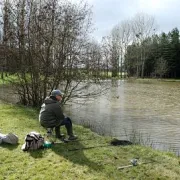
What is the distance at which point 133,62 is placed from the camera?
63531mm

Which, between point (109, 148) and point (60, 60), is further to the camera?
point (60, 60)

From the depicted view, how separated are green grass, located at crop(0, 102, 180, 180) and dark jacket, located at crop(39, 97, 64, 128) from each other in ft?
2.04

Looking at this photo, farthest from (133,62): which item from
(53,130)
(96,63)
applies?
(53,130)

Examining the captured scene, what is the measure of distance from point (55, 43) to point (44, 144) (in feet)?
21.5

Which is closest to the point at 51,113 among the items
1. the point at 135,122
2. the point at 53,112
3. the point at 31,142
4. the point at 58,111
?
the point at 53,112

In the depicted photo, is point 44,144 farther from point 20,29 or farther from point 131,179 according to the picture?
point 20,29

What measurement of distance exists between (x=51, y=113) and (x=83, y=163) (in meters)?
1.86

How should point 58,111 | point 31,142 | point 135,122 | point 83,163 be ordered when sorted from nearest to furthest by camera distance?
point 83,163, point 31,142, point 58,111, point 135,122

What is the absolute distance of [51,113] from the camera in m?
6.84

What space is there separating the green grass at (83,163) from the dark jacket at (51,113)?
622 millimetres

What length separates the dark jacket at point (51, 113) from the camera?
22.2 feet

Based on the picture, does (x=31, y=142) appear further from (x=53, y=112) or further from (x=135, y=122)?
(x=135, y=122)

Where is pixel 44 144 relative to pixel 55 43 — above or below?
below

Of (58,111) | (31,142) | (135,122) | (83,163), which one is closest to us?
(83,163)
